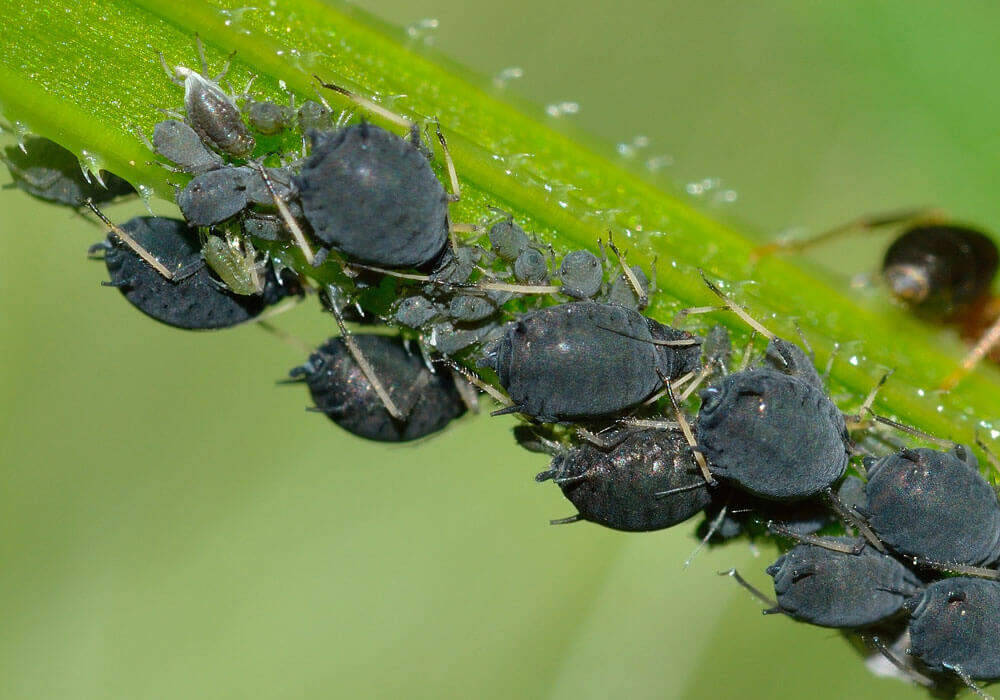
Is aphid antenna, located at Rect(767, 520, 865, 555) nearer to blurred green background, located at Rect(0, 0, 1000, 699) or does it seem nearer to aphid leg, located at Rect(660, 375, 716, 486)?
aphid leg, located at Rect(660, 375, 716, 486)

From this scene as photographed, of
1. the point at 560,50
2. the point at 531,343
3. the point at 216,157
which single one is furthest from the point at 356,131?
the point at 560,50

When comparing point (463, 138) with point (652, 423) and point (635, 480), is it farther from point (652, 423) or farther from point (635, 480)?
point (635, 480)

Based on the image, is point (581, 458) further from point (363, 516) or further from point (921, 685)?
point (363, 516)

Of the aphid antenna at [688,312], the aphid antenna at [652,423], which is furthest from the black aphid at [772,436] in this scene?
the aphid antenna at [688,312]

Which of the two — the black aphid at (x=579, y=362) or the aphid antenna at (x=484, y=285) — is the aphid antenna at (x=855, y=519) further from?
the aphid antenna at (x=484, y=285)

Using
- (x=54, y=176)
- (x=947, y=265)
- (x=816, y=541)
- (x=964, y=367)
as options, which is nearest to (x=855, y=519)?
(x=816, y=541)

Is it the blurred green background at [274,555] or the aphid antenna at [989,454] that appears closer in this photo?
the aphid antenna at [989,454]
